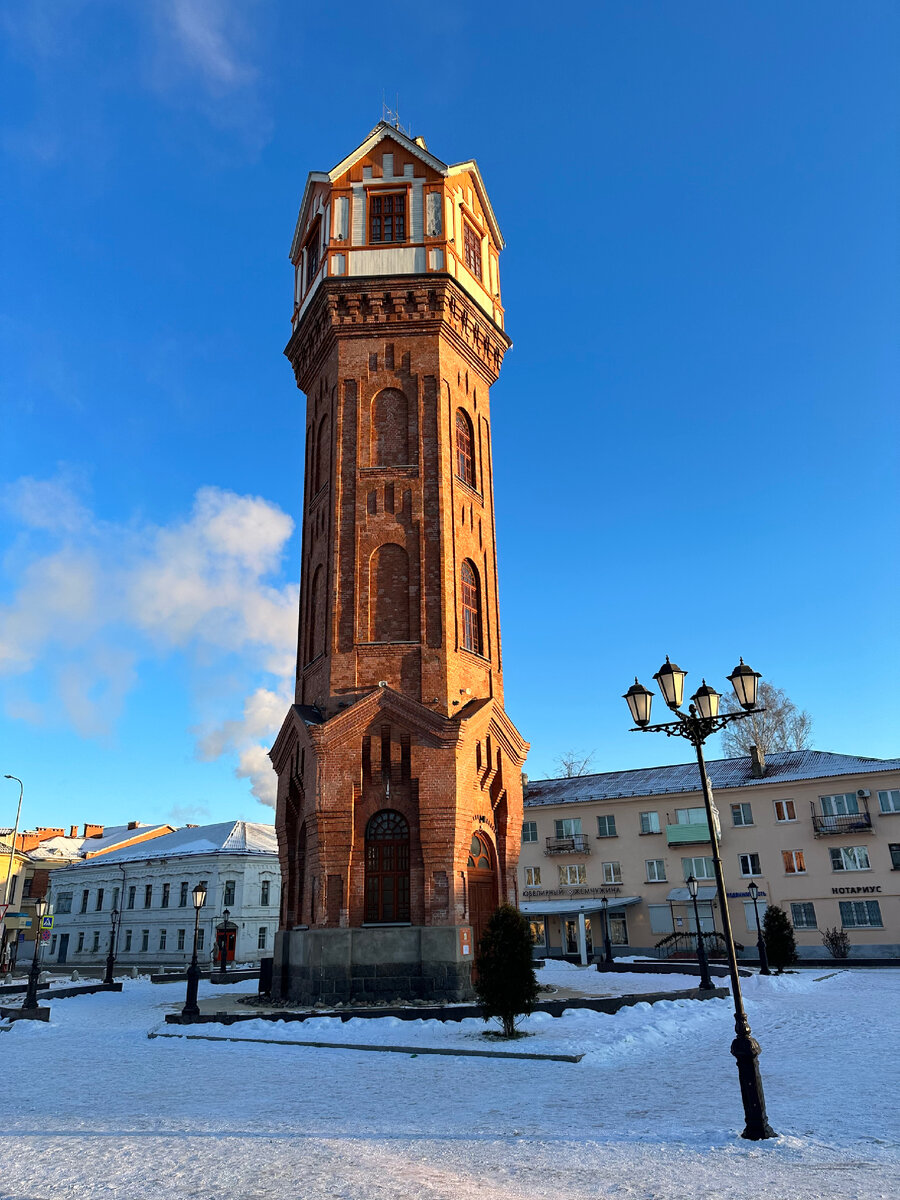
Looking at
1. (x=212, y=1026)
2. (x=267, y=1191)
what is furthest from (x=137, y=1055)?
(x=267, y=1191)

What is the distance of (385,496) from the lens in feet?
83.1

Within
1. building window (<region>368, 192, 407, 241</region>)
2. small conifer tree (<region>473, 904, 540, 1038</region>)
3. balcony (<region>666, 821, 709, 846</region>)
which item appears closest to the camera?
small conifer tree (<region>473, 904, 540, 1038</region>)

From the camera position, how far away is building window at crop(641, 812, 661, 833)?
4444 cm

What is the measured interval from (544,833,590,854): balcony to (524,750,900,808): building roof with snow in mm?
1940

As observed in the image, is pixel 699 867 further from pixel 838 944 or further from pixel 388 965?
pixel 388 965

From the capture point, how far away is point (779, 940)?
31312 mm

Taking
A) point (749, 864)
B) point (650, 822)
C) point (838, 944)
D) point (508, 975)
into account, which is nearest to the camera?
point (508, 975)

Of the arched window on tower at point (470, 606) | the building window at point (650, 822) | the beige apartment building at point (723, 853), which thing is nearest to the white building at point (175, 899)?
the beige apartment building at point (723, 853)

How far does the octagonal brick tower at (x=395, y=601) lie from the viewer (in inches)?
830

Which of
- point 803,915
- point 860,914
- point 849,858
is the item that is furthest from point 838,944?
point 849,858

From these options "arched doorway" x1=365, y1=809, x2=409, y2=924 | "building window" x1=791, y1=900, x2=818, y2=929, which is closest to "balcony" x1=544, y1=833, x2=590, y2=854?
"building window" x1=791, y1=900, x2=818, y2=929

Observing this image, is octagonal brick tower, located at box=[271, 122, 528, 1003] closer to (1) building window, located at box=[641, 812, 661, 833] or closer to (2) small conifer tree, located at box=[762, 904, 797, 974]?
(2) small conifer tree, located at box=[762, 904, 797, 974]

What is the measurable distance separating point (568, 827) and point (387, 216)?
1304 inches

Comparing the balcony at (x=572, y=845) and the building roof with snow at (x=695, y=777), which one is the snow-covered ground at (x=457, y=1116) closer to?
the building roof with snow at (x=695, y=777)
